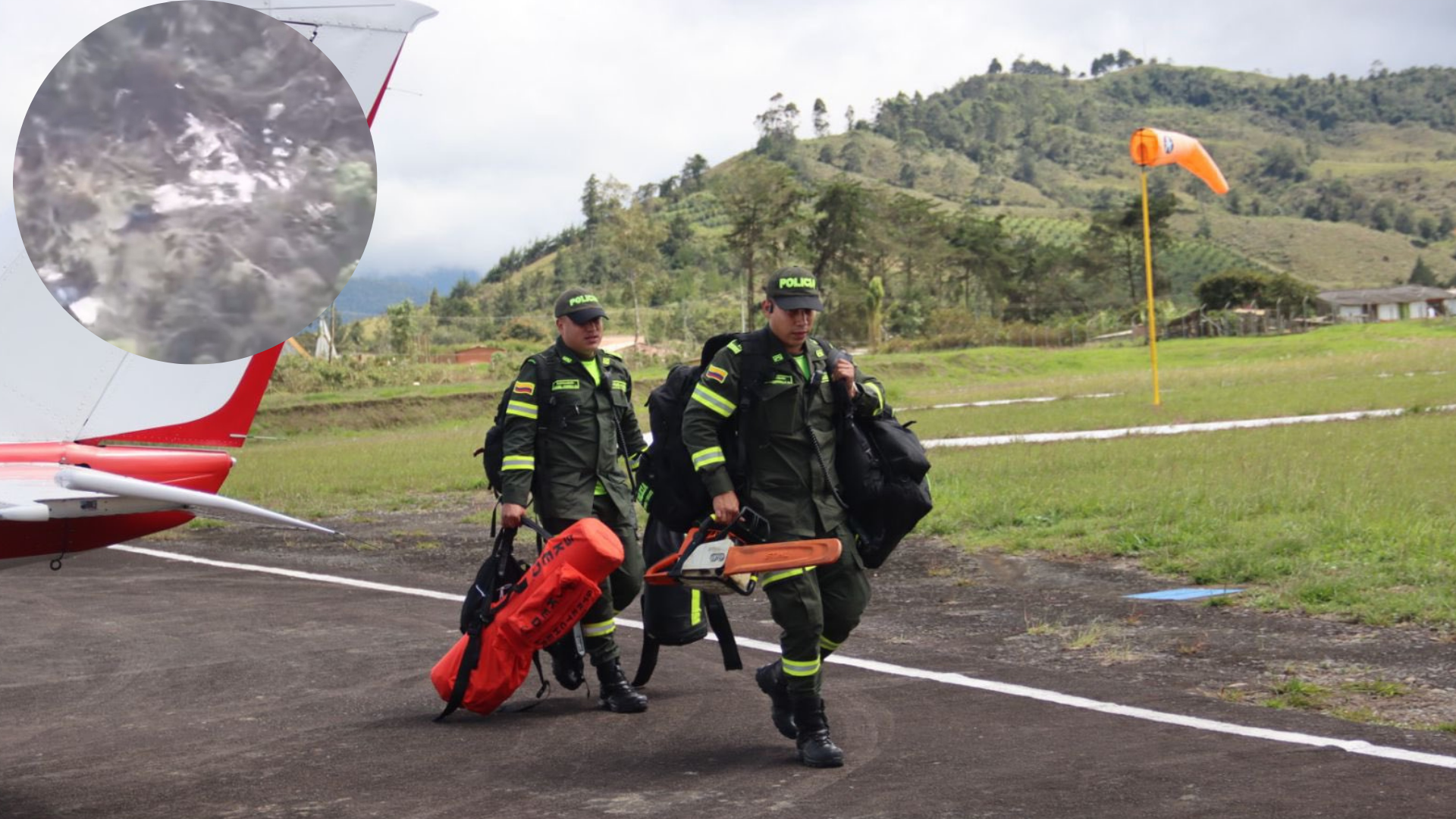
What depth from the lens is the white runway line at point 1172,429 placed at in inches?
834

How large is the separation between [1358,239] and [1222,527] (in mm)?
157452

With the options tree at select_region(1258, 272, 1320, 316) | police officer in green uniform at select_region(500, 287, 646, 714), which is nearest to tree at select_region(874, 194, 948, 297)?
tree at select_region(1258, 272, 1320, 316)

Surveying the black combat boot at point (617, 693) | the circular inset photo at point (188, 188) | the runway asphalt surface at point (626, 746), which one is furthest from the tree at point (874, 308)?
the circular inset photo at point (188, 188)

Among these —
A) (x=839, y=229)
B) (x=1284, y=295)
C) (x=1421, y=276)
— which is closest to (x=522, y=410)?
(x=839, y=229)

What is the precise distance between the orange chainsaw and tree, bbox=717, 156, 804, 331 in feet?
206

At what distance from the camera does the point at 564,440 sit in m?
7.44

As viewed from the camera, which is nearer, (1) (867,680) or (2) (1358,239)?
(1) (867,680)

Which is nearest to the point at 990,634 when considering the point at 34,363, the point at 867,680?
the point at 867,680

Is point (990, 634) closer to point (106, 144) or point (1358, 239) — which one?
point (106, 144)

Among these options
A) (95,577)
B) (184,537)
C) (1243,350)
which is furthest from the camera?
(1243,350)

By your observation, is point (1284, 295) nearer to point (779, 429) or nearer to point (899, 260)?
point (899, 260)

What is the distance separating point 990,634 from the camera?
869cm

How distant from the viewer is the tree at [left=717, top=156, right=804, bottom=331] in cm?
6988

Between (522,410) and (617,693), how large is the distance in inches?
59.4
